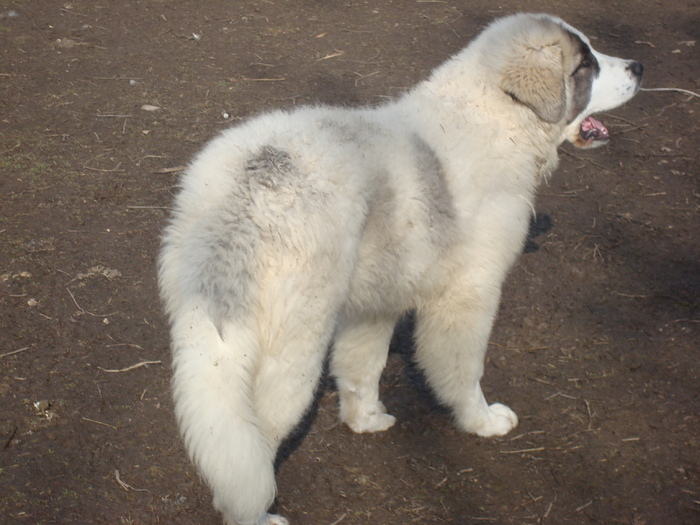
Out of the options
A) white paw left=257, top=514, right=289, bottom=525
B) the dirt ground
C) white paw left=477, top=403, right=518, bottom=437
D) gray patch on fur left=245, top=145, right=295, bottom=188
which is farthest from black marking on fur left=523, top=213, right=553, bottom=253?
gray patch on fur left=245, top=145, right=295, bottom=188

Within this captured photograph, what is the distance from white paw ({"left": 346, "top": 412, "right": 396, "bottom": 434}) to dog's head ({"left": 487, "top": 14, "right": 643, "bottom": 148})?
160 centimetres

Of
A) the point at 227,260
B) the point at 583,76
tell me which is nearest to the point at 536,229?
the point at 583,76

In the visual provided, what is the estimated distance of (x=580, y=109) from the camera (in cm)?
348

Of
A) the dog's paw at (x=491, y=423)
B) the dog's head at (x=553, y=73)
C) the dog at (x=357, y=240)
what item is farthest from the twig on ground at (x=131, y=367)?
the dog's head at (x=553, y=73)

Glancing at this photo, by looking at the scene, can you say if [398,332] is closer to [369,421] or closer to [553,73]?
[369,421]

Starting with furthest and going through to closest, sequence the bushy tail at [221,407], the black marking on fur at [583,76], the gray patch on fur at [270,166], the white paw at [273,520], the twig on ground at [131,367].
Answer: the twig on ground at [131,367] < the black marking on fur at [583,76] < the white paw at [273,520] < the gray patch on fur at [270,166] < the bushy tail at [221,407]

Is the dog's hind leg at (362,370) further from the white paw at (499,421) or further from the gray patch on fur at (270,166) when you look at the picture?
the gray patch on fur at (270,166)

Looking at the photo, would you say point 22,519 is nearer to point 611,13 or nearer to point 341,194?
point 341,194

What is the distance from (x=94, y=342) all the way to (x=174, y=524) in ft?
4.06

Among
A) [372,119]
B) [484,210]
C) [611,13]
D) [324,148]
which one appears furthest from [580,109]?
[611,13]

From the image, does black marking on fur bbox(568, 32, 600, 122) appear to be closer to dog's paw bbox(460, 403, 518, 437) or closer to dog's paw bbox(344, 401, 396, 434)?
dog's paw bbox(460, 403, 518, 437)

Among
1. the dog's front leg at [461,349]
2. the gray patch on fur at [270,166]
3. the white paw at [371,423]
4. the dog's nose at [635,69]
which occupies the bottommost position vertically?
the white paw at [371,423]

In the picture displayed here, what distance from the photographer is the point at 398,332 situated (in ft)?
14.4

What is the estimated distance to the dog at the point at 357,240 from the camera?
240 cm
